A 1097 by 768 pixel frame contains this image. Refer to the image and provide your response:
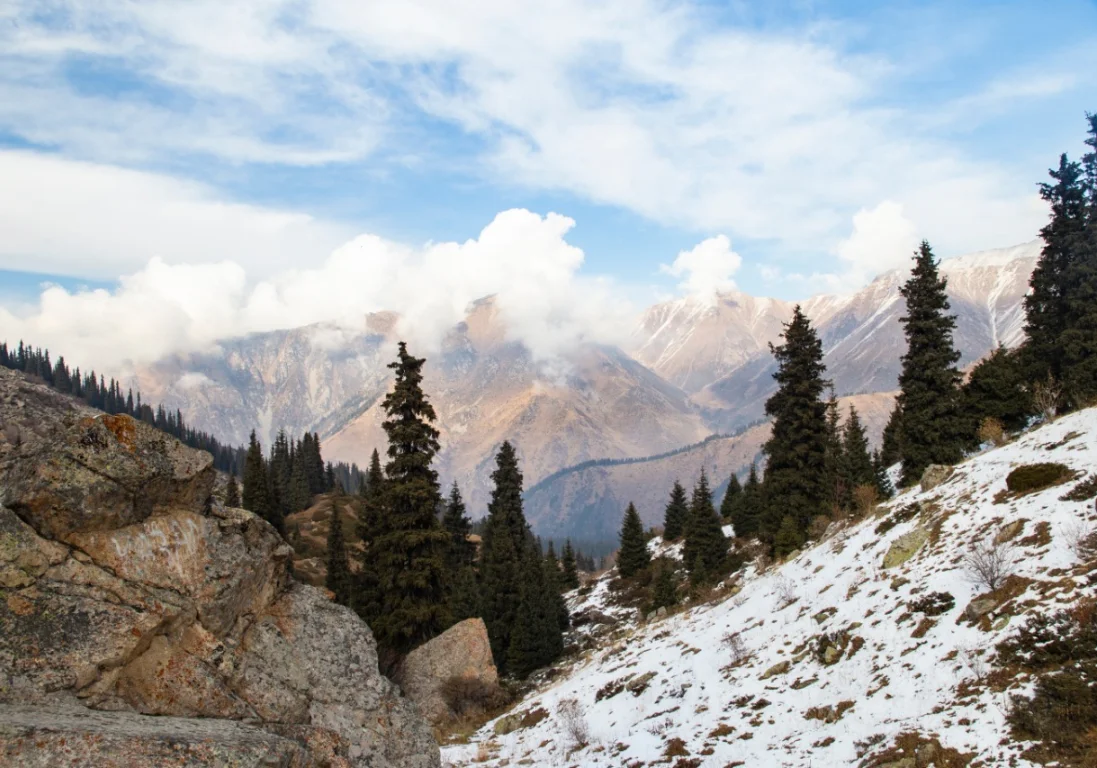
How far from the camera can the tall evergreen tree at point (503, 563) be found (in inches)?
1903

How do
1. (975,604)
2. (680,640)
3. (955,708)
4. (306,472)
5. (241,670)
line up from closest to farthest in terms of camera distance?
(241,670), (955,708), (975,604), (680,640), (306,472)

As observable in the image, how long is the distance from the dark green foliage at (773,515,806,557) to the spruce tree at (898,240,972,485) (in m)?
8.03

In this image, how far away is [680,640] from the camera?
27.9 m

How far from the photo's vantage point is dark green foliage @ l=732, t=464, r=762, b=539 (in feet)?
243

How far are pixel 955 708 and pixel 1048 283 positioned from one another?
43484mm

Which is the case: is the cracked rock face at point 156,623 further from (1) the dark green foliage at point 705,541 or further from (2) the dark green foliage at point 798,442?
(1) the dark green foliage at point 705,541

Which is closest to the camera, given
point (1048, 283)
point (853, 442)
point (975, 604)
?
point (975, 604)

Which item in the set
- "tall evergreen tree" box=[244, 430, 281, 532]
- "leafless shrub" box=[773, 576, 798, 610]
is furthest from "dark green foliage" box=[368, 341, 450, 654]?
"tall evergreen tree" box=[244, 430, 281, 532]

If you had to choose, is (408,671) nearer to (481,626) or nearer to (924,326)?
(481,626)

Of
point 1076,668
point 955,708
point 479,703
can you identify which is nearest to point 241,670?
point 955,708

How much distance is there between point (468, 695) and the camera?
2602cm

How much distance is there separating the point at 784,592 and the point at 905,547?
607 cm

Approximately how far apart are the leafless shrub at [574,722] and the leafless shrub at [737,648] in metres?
5.55

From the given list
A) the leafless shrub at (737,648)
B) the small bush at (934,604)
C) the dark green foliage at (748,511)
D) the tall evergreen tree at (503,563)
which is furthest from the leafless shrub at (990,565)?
the dark green foliage at (748,511)
